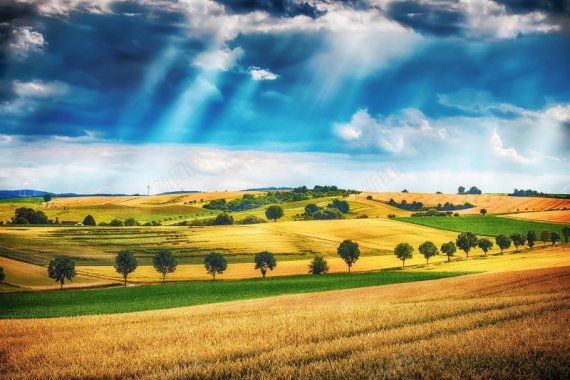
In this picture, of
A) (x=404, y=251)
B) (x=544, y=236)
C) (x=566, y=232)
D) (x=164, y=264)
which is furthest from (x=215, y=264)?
(x=566, y=232)

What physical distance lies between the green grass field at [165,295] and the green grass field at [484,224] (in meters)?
58.6

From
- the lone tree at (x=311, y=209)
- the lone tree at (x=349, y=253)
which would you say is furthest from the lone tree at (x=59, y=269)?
the lone tree at (x=311, y=209)

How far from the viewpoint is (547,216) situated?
125m

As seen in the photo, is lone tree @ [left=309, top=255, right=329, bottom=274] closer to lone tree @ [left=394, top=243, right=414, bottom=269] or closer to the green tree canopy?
lone tree @ [left=394, top=243, right=414, bottom=269]

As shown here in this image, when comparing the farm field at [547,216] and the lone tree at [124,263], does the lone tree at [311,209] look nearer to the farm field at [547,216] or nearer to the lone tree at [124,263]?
the farm field at [547,216]

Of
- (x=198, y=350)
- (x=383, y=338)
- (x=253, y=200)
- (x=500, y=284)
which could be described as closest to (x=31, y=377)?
(x=198, y=350)

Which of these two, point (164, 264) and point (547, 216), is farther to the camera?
point (547, 216)

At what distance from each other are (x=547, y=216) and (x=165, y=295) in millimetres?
112445

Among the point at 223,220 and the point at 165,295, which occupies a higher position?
the point at 223,220

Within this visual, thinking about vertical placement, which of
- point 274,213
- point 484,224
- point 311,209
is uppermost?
point 311,209

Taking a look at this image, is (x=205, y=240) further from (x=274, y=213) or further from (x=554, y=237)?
(x=554, y=237)

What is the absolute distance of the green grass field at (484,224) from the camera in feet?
368

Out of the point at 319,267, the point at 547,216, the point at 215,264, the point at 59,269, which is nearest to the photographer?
the point at 59,269

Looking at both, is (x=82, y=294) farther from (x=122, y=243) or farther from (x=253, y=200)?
(x=253, y=200)
